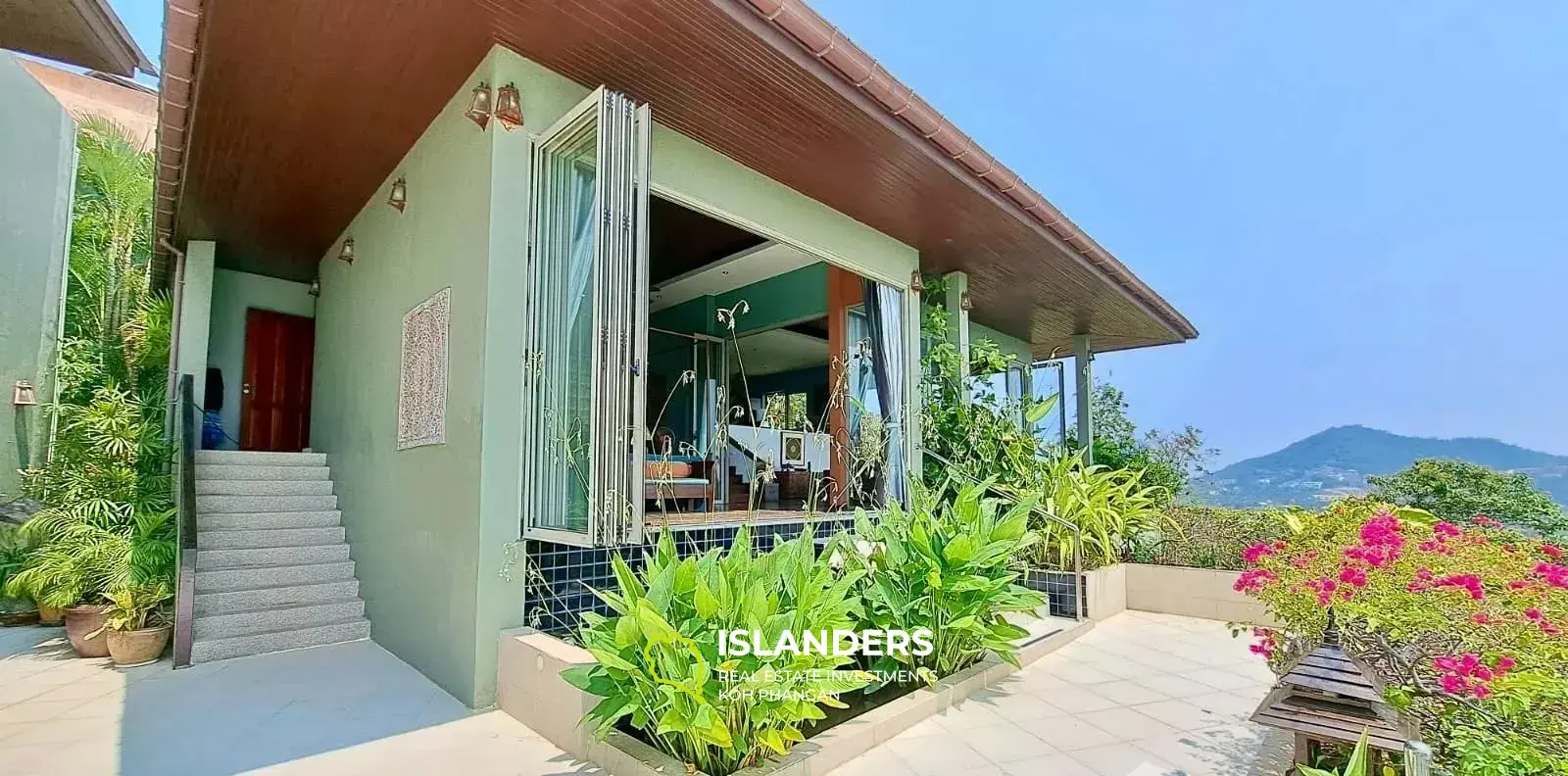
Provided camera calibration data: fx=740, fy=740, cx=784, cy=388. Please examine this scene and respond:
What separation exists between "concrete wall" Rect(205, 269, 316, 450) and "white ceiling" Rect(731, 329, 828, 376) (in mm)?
6293

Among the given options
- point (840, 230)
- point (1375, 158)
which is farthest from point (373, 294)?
point (1375, 158)

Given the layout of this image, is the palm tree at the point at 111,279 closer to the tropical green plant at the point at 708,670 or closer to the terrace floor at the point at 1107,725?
the tropical green plant at the point at 708,670

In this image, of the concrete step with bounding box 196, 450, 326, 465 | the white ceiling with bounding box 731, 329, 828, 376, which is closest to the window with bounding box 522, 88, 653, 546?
the concrete step with bounding box 196, 450, 326, 465

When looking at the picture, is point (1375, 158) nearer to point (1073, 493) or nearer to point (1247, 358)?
point (1247, 358)

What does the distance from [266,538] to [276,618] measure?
42.2 inches

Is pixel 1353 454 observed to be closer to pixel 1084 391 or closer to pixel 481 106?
pixel 1084 391

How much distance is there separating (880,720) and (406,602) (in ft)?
11.5

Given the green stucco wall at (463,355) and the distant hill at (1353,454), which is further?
the distant hill at (1353,454)

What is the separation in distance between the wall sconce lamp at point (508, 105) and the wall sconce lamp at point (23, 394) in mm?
7806

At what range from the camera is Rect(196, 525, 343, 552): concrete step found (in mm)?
6059

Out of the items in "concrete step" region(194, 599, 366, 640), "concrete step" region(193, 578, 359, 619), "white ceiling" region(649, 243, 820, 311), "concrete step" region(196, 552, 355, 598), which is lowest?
"concrete step" region(194, 599, 366, 640)

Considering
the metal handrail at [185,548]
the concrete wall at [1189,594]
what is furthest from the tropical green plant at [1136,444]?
the metal handrail at [185,548]

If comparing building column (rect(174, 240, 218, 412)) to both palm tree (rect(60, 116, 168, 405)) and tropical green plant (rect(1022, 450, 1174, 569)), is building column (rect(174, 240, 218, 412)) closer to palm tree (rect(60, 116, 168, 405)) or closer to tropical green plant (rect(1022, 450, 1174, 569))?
palm tree (rect(60, 116, 168, 405))

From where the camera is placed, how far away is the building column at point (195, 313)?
8.06 metres
